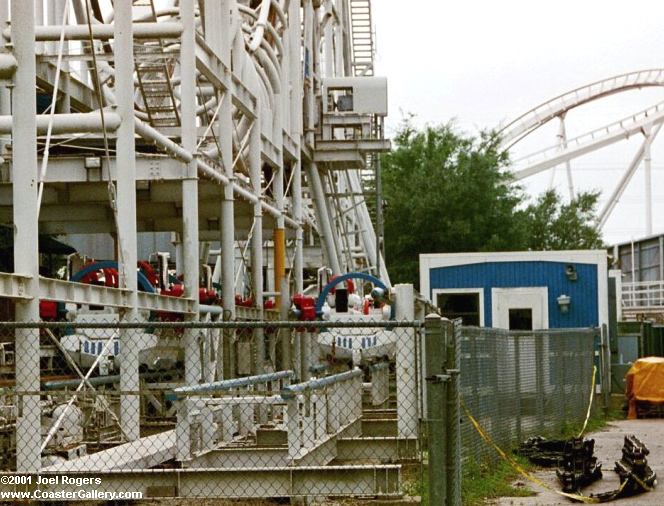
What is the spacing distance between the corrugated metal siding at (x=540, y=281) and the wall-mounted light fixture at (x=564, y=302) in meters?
0.10

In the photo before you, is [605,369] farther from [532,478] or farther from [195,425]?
[195,425]

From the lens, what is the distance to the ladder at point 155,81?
70.8 feet

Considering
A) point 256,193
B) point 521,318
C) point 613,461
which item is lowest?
point 613,461

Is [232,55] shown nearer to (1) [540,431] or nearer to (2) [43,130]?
(2) [43,130]

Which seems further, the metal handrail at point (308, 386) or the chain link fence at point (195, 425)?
the metal handrail at point (308, 386)

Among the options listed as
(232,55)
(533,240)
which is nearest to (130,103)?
(232,55)

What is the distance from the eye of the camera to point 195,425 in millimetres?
14109

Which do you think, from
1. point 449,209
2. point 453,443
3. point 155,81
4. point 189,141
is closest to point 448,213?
point 449,209

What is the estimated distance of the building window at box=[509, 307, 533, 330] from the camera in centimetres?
3091

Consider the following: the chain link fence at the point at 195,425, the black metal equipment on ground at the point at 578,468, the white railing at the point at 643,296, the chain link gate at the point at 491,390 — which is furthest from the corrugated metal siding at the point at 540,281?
the white railing at the point at 643,296

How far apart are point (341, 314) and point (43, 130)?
9535 mm

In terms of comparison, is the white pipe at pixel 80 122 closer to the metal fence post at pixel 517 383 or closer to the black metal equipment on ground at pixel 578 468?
the metal fence post at pixel 517 383

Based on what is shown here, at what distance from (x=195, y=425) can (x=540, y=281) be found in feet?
58.4

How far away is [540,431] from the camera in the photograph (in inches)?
816
